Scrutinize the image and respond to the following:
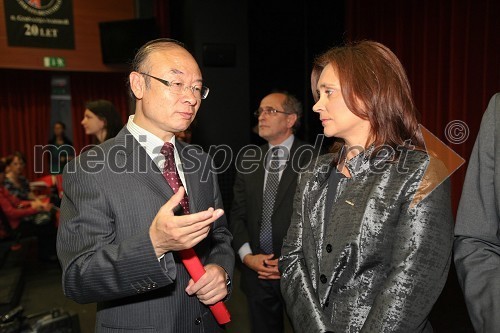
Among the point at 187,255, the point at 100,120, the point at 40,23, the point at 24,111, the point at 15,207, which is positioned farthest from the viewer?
the point at 24,111

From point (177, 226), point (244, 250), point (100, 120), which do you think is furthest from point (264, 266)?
point (100, 120)

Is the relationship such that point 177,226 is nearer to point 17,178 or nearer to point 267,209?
point 267,209

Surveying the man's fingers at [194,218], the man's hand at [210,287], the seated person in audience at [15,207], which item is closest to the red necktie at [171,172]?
the man's hand at [210,287]

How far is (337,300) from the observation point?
126 centimetres

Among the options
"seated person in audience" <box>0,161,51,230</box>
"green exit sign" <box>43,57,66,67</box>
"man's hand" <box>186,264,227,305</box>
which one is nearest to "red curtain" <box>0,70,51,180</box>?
"green exit sign" <box>43,57,66,67</box>

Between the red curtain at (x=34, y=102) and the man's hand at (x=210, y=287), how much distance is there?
21.4ft

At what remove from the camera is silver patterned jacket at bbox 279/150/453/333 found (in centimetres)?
112

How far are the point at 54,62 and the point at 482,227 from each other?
6803 mm

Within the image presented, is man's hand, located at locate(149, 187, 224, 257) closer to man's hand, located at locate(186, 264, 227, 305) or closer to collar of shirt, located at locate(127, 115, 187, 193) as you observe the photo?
man's hand, located at locate(186, 264, 227, 305)

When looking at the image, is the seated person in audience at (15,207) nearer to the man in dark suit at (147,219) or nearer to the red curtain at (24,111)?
the red curtain at (24,111)

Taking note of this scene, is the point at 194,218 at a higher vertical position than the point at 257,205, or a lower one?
higher

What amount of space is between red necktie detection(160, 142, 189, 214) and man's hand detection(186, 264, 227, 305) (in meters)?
0.22

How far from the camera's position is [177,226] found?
1.00 meters

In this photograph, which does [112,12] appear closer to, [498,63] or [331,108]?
[498,63]
